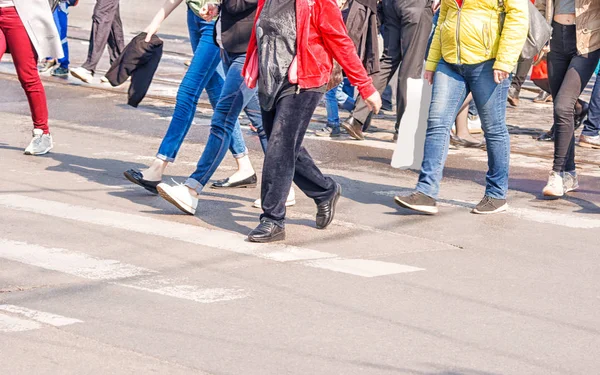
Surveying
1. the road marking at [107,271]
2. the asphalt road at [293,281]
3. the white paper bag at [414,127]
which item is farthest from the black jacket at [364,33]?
the road marking at [107,271]

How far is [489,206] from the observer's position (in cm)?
780

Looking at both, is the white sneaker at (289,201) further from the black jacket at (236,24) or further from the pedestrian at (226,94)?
the black jacket at (236,24)

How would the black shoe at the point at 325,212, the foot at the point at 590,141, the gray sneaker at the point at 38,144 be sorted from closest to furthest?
1. the black shoe at the point at 325,212
2. the gray sneaker at the point at 38,144
3. the foot at the point at 590,141

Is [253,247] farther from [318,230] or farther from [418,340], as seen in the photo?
[418,340]

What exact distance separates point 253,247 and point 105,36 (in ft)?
29.1

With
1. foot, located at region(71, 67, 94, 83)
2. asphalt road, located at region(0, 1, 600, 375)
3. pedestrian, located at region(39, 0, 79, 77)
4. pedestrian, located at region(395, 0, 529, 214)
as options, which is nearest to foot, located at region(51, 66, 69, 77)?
pedestrian, located at region(39, 0, 79, 77)

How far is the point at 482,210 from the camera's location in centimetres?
779

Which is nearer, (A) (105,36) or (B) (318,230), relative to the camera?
(B) (318,230)

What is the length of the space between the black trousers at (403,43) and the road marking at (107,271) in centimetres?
501

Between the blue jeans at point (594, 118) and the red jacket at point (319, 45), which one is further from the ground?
the red jacket at point (319, 45)

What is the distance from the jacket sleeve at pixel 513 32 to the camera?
24.1 ft

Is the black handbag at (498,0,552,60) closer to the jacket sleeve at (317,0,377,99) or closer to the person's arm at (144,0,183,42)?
the jacket sleeve at (317,0,377,99)

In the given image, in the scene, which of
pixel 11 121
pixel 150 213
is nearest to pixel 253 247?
pixel 150 213

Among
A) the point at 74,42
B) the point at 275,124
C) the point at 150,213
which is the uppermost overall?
the point at 275,124
